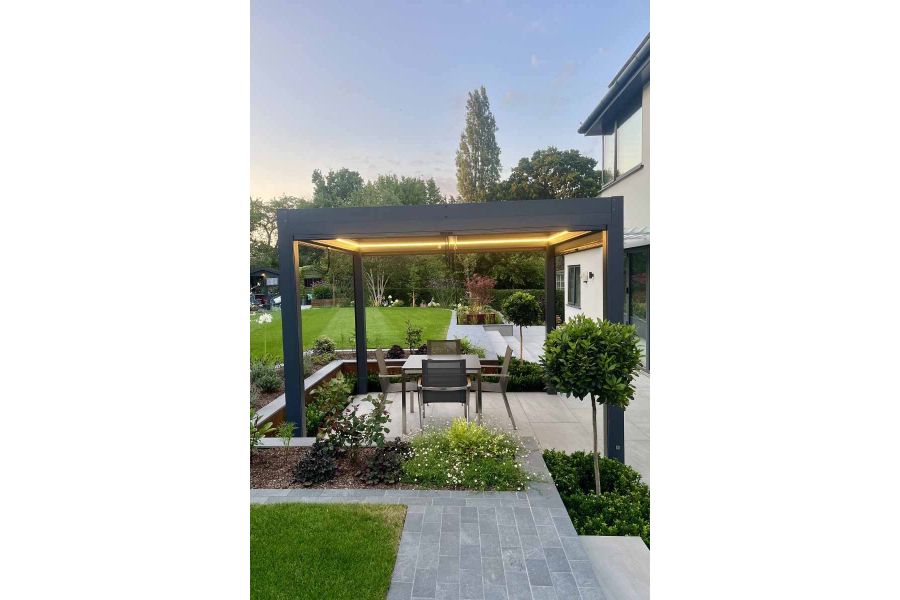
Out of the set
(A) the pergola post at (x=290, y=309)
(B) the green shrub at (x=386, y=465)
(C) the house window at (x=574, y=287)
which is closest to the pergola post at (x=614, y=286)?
(B) the green shrub at (x=386, y=465)

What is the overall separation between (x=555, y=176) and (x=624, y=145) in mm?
13261

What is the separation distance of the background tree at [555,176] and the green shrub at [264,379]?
1897cm

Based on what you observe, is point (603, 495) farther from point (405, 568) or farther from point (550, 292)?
point (550, 292)

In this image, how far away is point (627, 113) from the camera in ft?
33.6

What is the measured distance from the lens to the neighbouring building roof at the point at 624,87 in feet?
28.0

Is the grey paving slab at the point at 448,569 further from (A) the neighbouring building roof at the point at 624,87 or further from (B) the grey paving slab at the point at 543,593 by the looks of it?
(A) the neighbouring building roof at the point at 624,87

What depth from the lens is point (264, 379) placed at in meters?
6.80

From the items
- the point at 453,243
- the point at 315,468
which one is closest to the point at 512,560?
the point at 315,468

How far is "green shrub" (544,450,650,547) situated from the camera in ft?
11.3

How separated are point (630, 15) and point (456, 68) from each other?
800 centimetres

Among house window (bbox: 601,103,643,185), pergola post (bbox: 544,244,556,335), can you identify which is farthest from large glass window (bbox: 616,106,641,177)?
pergola post (bbox: 544,244,556,335)
